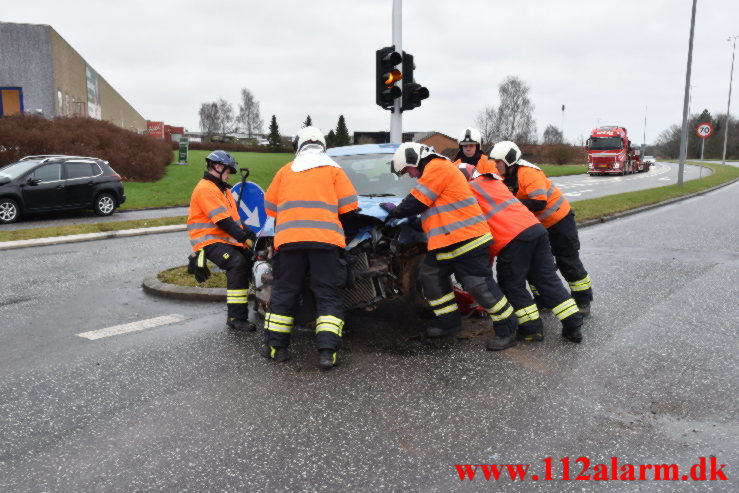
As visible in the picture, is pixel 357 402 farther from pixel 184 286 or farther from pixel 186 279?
pixel 186 279

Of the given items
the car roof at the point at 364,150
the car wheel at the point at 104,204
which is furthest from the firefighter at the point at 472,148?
the car wheel at the point at 104,204

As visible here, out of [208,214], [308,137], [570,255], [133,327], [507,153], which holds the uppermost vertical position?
[308,137]

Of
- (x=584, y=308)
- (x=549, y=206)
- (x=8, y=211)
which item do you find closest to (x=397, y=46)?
(x=549, y=206)

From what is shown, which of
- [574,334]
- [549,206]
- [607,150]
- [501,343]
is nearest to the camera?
[501,343]

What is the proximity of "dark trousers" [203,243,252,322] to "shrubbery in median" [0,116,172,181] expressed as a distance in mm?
17217

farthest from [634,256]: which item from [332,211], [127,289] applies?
[127,289]

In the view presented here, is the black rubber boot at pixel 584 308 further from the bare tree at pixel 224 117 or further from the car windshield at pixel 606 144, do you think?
the bare tree at pixel 224 117

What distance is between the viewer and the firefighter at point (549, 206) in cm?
555

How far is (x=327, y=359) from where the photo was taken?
14.7 feet

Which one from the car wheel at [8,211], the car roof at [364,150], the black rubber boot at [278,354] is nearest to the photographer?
the black rubber boot at [278,354]

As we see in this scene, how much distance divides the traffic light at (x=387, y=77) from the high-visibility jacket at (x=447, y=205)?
4824 millimetres

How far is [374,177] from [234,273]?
1923 mm

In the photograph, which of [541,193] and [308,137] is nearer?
[308,137]

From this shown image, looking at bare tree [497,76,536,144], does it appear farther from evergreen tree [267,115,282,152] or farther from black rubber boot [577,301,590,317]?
black rubber boot [577,301,590,317]
